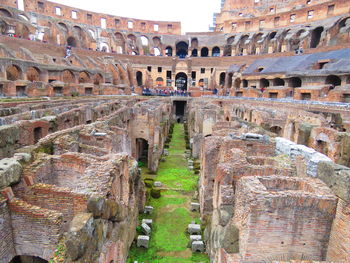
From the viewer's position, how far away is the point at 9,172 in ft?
17.7

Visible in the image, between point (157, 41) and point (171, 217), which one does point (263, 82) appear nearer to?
point (171, 217)

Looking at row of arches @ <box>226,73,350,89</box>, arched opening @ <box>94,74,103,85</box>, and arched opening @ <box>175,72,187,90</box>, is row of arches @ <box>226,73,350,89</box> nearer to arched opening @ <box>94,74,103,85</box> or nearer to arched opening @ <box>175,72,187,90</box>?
arched opening @ <box>175,72,187,90</box>

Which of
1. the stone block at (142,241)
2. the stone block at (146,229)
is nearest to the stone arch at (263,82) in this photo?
the stone block at (146,229)

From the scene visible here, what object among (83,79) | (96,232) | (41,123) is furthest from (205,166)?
(83,79)

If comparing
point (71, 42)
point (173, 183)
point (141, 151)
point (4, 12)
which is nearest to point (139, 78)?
point (71, 42)

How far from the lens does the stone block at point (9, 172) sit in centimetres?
519

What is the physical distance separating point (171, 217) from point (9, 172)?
6.89 meters

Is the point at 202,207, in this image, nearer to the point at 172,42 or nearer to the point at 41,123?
the point at 41,123

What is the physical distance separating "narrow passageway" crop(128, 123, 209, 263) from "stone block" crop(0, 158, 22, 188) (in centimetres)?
452

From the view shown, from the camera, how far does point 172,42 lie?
61.8 m

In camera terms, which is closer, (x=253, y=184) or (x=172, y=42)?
(x=253, y=184)

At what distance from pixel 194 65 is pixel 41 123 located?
152 ft

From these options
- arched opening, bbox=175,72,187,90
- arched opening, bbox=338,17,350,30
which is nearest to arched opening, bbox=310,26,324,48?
arched opening, bbox=338,17,350,30

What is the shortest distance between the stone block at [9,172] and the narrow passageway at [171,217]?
4517 millimetres
